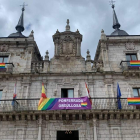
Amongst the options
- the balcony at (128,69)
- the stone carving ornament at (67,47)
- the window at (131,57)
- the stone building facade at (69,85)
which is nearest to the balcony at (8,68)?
the stone building facade at (69,85)

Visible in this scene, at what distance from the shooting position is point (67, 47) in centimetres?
1880

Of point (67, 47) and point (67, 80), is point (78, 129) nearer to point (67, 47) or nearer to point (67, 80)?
point (67, 80)

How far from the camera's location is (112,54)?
18.6 meters

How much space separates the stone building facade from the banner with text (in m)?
0.30

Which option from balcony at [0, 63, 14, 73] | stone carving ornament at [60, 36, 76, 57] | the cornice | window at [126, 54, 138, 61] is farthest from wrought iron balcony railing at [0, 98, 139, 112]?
stone carving ornament at [60, 36, 76, 57]

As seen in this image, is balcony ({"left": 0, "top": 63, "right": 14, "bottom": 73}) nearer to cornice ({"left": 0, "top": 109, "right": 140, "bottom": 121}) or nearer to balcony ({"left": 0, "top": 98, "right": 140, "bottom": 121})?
balcony ({"left": 0, "top": 98, "right": 140, "bottom": 121})

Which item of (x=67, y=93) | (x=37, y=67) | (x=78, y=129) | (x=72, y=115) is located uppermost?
(x=37, y=67)

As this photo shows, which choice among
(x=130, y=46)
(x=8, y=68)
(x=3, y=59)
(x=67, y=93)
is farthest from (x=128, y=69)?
(x=3, y=59)

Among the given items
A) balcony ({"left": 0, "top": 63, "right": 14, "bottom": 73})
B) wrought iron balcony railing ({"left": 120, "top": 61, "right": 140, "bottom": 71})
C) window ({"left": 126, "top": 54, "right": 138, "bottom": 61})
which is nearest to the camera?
wrought iron balcony railing ({"left": 120, "top": 61, "right": 140, "bottom": 71})

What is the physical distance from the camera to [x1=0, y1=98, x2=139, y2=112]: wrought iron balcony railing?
15258 millimetres

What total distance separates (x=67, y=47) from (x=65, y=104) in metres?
5.94

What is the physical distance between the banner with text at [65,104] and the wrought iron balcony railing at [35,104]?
0.81 metres

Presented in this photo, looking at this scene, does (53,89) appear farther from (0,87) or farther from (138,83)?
(138,83)

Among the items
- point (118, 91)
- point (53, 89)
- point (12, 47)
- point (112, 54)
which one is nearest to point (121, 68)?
point (112, 54)
